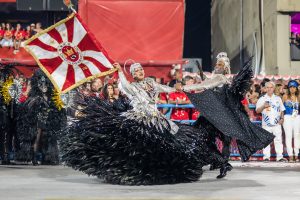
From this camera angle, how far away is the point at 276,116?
1681cm

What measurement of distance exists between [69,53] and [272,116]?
610 cm

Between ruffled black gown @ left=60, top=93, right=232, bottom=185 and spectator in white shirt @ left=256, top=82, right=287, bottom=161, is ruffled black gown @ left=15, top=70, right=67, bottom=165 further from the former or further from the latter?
ruffled black gown @ left=60, top=93, right=232, bottom=185

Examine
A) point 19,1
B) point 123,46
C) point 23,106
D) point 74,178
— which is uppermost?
point 19,1

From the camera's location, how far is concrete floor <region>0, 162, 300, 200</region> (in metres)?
9.09

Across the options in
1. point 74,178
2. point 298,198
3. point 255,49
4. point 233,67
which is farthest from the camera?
point 233,67

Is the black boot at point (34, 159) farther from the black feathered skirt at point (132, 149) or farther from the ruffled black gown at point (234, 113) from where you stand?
the ruffled black gown at point (234, 113)

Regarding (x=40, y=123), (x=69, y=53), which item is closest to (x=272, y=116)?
(x=40, y=123)

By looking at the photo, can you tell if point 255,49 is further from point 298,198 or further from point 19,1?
point 298,198

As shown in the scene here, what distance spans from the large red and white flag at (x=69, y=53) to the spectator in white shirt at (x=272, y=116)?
5853 mm

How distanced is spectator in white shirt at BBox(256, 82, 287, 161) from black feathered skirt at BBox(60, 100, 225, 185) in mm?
5725

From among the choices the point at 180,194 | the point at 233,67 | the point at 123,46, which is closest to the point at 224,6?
the point at 233,67

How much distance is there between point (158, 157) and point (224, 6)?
95.9ft

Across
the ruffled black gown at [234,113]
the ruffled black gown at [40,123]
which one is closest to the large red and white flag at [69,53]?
the ruffled black gown at [234,113]

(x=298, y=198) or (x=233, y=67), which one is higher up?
(x=233, y=67)
